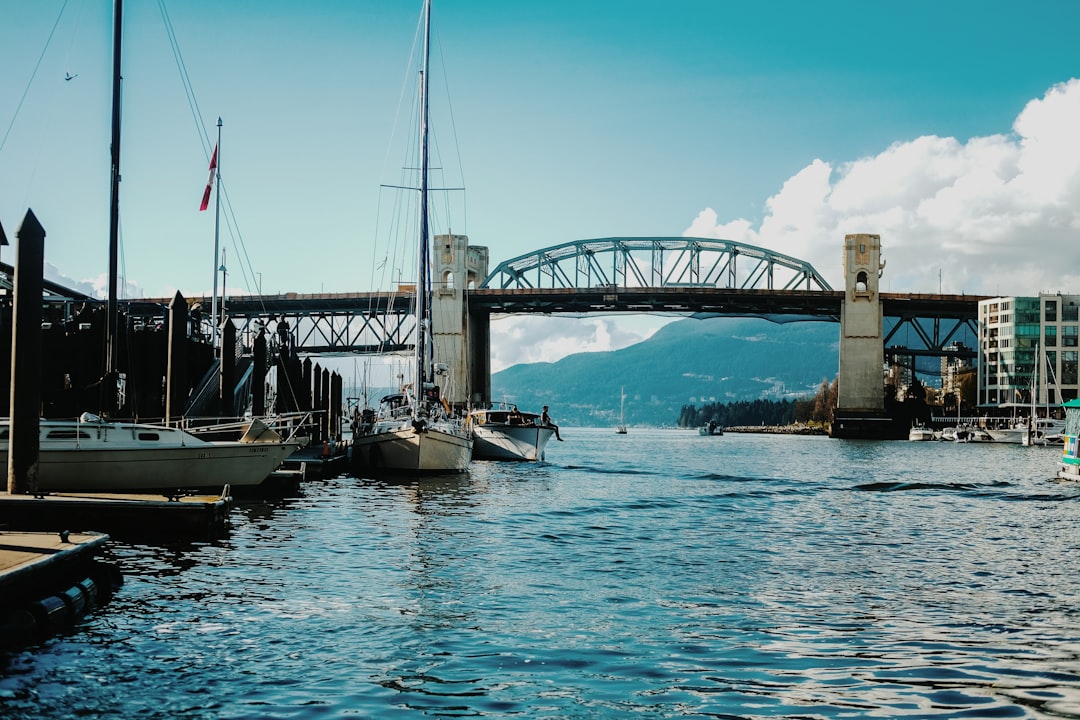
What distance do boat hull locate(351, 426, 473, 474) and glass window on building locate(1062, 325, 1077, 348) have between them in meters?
128

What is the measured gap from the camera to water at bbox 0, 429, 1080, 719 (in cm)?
1029

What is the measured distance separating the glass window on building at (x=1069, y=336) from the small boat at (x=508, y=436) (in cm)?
11086

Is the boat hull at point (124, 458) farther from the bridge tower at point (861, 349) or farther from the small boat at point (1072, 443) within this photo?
the bridge tower at point (861, 349)

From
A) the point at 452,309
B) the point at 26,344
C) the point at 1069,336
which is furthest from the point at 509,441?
the point at 1069,336


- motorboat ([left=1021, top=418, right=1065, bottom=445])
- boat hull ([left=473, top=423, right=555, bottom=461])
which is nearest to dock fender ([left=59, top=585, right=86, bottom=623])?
boat hull ([left=473, top=423, right=555, bottom=461])

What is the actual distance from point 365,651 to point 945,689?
6334 mm

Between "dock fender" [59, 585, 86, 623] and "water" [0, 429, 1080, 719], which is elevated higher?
"dock fender" [59, 585, 86, 623]

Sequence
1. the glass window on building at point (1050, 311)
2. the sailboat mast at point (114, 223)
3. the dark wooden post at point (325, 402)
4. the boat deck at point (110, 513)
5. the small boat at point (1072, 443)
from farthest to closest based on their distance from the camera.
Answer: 1. the glass window on building at point (1050, 311)
2. the dark wooden post at point (325, 402)
3. the small boat at point (1072, 443)
4. the sailboat mast at point (114, 223)
5. the boat deck at point (110, 513)

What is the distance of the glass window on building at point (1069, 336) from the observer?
148 m

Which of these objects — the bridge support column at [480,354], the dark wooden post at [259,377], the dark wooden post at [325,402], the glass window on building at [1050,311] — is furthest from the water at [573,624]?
the glass window on building at [1050,311]

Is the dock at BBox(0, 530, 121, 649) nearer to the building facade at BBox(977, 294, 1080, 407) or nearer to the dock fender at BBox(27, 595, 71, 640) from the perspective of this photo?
the dock fender at BBox(27, 595, 71, 640)

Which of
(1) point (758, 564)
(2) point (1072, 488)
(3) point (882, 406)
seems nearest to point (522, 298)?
(3) point (882, 406)

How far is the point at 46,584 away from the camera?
1347 cm

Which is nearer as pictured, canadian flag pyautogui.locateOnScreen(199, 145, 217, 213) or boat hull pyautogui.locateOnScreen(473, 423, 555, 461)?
canadian flag pyautogui.locateOnScreen(199, 145, 217, 213)
